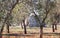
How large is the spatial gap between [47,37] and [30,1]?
494cm

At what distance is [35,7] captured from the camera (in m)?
12.8

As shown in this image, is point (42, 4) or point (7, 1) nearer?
point (7, 1)

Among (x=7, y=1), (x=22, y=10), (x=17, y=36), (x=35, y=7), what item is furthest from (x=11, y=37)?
(x=7, y=1)

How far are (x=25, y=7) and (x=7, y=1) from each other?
7.29ft

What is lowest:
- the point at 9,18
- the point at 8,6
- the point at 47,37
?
the point at 47,37

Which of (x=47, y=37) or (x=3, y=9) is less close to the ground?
(x=3, y=9)

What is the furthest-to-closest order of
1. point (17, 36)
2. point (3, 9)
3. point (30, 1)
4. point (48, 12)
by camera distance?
point (17, 36) < point (48, 12) < point (30, 1) < point (3, 9)

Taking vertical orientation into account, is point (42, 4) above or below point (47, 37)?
above

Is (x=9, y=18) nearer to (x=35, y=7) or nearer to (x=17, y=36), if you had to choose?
(x=35, y=7)

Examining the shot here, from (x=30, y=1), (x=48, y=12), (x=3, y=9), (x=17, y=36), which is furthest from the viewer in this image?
(x=17, y=36)

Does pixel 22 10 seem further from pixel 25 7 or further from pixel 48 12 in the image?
pixel 48 12

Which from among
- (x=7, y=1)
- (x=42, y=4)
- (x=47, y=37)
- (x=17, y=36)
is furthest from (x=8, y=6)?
(x=47, y=37)

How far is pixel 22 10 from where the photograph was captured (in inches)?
533

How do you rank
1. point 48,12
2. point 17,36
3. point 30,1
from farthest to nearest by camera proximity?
Result: point 17,36
point 48,12
point 30,1
